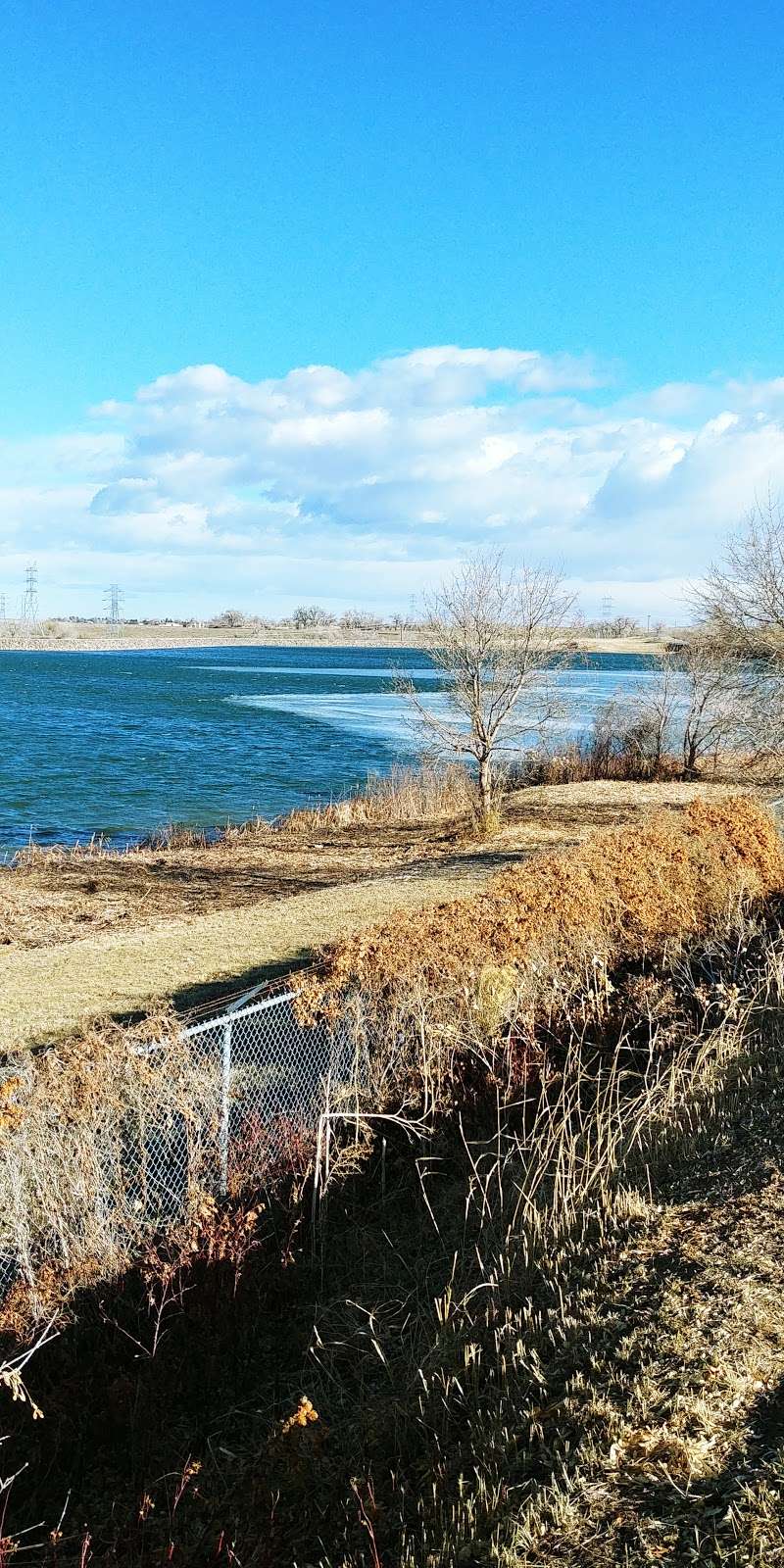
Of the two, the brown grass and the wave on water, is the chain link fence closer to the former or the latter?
the brown grass

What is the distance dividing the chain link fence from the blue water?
1679 cm

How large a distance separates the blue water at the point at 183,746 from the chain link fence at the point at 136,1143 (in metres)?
16.8

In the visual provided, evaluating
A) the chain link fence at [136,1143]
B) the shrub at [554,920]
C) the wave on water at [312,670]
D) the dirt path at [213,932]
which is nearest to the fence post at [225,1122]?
the chain link fence at [136,1143]

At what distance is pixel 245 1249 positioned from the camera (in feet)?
20.3

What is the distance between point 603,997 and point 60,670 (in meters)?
105

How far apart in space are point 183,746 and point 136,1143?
1450 inches

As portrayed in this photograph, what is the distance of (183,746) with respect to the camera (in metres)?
43.1

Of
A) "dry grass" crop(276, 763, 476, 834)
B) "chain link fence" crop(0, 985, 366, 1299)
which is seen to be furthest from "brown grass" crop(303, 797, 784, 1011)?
"dry grass" crop(276, 763, 476, 834)

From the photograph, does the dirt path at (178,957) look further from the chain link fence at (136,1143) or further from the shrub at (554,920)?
the chain link fence at (136,1143)

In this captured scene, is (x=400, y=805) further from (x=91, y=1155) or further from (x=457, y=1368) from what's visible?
(x=457, y=1368)

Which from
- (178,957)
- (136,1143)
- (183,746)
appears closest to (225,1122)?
(136,1143)

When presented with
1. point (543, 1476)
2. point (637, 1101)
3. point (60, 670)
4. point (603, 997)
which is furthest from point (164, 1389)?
point (60, 670)

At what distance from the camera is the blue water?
2809 centimetres

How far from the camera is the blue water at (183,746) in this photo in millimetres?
28089
